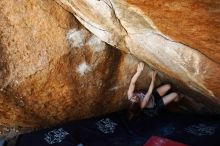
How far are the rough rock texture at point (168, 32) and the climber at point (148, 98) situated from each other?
48 cm

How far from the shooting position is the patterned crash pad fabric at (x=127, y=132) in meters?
4.39

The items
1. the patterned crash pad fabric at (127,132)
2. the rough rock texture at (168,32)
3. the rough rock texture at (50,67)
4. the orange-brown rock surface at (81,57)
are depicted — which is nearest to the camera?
the rough rock texture at (168,32)

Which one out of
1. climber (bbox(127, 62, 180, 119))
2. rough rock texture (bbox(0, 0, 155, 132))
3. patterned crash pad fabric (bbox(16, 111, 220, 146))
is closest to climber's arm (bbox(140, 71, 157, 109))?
climber (bbox(127, 62, 180, 119))

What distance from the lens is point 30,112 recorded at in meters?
4.56

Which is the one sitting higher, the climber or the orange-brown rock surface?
the orange-brown rock surface

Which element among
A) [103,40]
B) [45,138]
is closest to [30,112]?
[45,138]

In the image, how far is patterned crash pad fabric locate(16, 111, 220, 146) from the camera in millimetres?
4387

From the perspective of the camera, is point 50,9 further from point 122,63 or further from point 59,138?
point 59,138

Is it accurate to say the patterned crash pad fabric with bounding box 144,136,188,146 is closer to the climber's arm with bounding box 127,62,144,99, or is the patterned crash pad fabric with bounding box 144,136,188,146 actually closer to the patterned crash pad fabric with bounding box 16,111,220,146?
the patterned crash pad fabric with bounding box 16,111,220,146

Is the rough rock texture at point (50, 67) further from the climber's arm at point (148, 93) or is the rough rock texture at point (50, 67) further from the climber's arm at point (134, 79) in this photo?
the climber's arm at point (148, 93)

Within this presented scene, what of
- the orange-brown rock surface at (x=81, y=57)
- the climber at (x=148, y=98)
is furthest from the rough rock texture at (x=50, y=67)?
the climber at (x=148, y=98)

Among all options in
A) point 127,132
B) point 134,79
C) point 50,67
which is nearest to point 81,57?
point 50,67

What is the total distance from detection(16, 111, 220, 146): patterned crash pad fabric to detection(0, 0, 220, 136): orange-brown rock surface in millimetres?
239

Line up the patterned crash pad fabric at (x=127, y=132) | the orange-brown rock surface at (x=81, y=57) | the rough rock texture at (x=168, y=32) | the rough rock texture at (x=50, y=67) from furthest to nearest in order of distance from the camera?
the patterned crash pad fabric at (x=127, y=132) → the rough rock texture at (x=50, y=67) → the orange-brown rock surface at (x=81, y=57) → the rough rock texture at (x=168, y=32)
